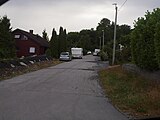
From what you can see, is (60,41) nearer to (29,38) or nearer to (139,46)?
(29,38)

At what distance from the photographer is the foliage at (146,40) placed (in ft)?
64.2

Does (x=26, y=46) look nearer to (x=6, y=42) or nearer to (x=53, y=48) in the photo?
(x=6, y=42)

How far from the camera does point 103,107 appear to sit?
12.3 metres

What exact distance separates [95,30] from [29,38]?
84443 millimetres

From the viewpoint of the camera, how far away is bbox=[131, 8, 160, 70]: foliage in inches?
771

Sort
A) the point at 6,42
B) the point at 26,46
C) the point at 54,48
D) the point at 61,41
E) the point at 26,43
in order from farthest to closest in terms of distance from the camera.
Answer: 1. the point at 26,46
2. the point at 26,43
3. the point at 61,41
4. the point at 54,48
5. the point at 6,42

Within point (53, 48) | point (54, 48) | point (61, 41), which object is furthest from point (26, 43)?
point (54, 48)

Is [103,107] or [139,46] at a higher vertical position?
[139,46]

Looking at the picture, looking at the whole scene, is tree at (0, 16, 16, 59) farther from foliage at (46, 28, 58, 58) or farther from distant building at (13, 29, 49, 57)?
distant building at (13, 29, 49, 57)

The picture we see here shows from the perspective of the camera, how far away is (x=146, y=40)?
20781mm

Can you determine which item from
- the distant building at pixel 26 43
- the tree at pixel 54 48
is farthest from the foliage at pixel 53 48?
the distant building at pixel 26 43

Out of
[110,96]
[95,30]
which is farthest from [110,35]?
[110,96]

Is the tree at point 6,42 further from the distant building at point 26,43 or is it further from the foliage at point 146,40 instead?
the foliage at point 146,40

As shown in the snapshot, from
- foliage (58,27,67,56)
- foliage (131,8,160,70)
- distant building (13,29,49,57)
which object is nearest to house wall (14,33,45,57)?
distant building (13,29,49,57)
